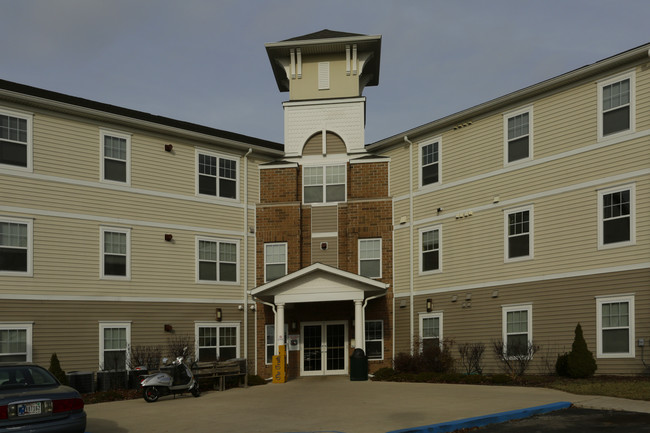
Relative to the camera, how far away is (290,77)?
28750 millimetres

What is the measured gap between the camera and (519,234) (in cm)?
2194

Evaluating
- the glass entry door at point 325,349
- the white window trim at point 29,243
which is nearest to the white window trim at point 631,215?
the glass entry door at point 325,349

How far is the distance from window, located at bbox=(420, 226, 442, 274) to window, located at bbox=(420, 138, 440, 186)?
1712 millimetres

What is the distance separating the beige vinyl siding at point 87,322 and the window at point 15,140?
4076 mm

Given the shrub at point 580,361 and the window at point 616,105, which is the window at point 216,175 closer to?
the window at point 616,105

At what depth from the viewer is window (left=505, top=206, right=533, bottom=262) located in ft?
70.9

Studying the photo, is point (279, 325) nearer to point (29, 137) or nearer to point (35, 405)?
point (29, 137)

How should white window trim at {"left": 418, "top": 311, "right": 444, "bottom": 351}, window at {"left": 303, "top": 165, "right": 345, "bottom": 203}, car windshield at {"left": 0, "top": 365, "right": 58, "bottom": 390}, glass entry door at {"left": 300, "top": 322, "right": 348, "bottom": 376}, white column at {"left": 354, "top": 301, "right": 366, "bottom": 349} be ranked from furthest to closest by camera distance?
1. window at {"left": 303, "top": 165, "right": 345, "bottom": 203}
2. glass entry door at {"left": 300, "top": 322, "right": 348, "bottom": 376}
3. white window trim at {"left": 418, "top": 311, "right": 444, "bottom": 351}
4. white column at {"left": 354, "top": 301, "right": 366, "bottom": 349}
5. car windshield at {"left": 0, "top": 365, "right": 58, "bottom": 390}

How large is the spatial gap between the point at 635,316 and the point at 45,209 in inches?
664

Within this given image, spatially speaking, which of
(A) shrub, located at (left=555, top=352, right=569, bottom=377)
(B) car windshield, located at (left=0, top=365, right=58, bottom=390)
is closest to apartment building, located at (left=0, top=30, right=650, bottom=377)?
(A) shrub, located at (left=555, top=352, right=569, bottom=377)

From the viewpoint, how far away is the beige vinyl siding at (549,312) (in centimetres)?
1855

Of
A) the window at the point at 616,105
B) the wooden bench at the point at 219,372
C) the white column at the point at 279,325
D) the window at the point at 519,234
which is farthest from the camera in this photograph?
the white column at the point at 279,325

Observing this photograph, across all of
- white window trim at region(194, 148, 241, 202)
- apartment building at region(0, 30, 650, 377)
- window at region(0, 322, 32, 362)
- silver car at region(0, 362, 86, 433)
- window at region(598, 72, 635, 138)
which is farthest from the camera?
white window trim at region(194, 148, 241, 202)

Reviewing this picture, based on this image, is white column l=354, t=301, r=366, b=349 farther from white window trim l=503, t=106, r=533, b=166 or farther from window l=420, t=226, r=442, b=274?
white window trim l=503, t=106, r=533, b=166
